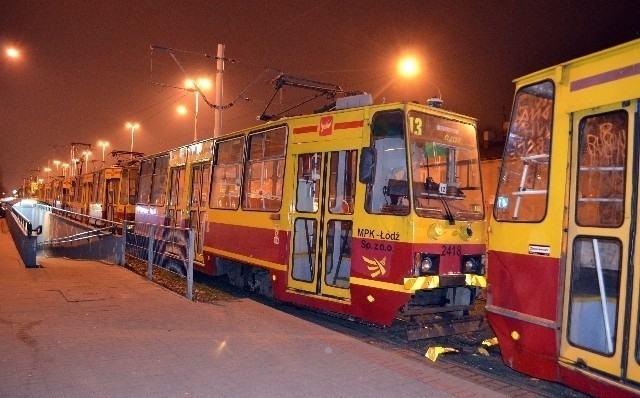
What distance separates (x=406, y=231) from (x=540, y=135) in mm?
2288

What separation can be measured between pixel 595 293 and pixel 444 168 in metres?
3.39

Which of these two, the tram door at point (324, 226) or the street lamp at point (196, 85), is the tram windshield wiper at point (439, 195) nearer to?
the tram door at point (324, 226)

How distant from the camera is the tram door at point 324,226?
314 inches

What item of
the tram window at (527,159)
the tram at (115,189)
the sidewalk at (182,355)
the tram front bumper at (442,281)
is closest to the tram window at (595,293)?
the tram window at (527,159)

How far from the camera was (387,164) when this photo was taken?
7719 mm

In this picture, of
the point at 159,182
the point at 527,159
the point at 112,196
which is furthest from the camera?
the point at 112,196

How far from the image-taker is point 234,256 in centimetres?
1027

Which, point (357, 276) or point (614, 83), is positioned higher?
point (614, 83)

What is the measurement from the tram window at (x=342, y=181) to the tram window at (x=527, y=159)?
8.96 feet

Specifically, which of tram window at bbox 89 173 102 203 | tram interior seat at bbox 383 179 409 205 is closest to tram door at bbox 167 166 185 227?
tram interior seat at bbox 383 179 409 205

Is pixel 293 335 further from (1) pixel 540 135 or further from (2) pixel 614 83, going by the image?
(2) pixel 614 83

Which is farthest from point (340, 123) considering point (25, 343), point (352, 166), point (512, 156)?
point (25, 343)

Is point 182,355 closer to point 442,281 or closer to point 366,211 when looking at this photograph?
point 366,211

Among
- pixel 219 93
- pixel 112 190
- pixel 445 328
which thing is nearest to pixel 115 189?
pixel 112 190
